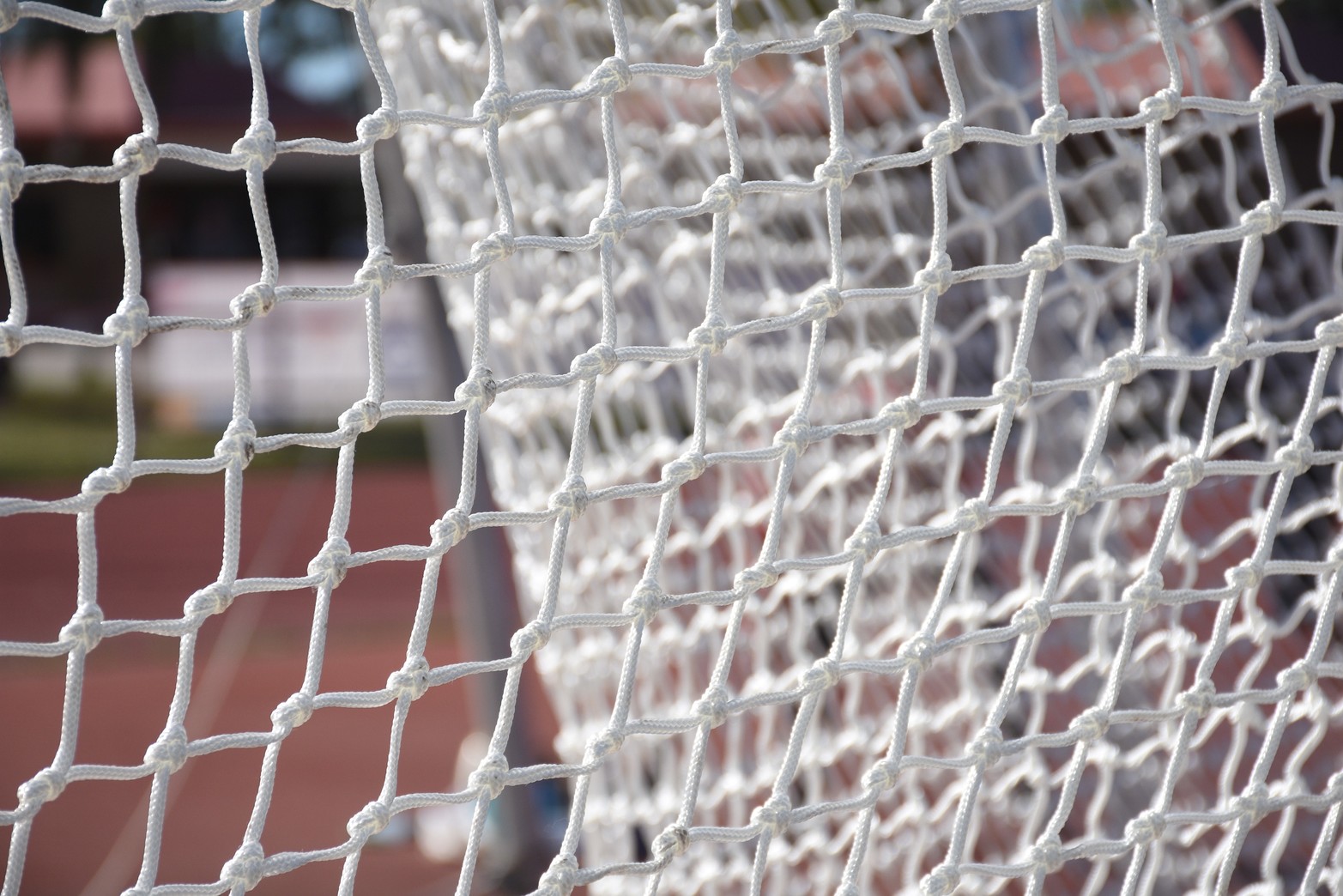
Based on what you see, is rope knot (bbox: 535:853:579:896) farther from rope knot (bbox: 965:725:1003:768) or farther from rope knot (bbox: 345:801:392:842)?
rope knot (bbox: 965:725:1003:768)

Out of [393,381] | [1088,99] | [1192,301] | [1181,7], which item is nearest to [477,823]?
[1181,7]

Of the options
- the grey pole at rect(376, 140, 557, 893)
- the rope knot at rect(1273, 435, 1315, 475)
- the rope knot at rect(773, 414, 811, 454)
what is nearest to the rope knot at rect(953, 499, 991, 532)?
the rope knot at rect(773, 414, 811, 454)

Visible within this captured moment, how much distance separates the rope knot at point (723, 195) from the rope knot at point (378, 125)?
0.22 meters

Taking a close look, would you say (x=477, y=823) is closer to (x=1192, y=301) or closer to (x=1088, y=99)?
(x=1088, y=99)

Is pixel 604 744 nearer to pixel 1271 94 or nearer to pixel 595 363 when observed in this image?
pixel 595 363

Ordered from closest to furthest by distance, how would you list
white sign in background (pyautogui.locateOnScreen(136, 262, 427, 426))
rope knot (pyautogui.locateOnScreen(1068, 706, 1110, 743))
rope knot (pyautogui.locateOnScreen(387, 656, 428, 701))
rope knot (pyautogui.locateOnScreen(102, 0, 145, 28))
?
rope knot (pyautogui.locateOnScreen(102, 0, 145, 28)) < rope knot (pyautogui.locateOnScreen(387, 656, 428, 701)) < rope knot (pyautogui.locateOnScreen(1068, 706, 1110, 743)) < white sign in background (pyautogui.locateOnScreen(136, 262, 427, 426))

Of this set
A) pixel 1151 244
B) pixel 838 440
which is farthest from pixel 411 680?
pixel 838 440

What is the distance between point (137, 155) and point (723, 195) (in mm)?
378

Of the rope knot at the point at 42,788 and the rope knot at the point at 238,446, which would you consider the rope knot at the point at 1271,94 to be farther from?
the rope knot at the point at 42,788

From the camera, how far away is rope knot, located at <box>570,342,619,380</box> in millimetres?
911

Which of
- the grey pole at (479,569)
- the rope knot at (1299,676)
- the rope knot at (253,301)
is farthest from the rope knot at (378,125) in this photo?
the grey pole at (479,569)

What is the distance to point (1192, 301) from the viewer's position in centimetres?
242

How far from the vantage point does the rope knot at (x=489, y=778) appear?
899mm

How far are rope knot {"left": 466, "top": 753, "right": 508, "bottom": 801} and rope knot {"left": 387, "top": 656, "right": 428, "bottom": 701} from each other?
69 millimetres
